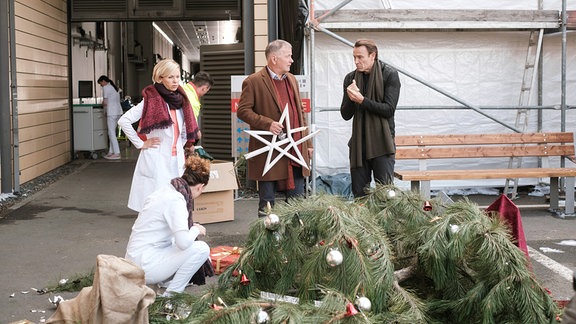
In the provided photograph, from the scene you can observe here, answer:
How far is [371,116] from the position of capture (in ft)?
23.9

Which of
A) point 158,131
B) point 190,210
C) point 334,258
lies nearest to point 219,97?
point 158,131

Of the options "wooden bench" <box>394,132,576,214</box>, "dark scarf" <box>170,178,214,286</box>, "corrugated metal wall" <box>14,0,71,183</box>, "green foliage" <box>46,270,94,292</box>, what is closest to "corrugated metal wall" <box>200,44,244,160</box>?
"corrugated metal wall" <box>14,0,71,183</box>

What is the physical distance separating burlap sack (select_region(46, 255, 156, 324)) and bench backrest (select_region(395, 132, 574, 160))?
5.54 metres

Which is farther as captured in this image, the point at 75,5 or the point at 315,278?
the point at 75,5

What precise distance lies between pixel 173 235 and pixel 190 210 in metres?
0.22

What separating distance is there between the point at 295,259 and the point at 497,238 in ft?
3.30

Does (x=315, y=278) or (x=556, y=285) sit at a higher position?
(x=315, y=278)

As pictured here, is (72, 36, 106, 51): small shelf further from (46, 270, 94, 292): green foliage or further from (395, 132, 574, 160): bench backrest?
(46, 270, 94, 292): green foliage

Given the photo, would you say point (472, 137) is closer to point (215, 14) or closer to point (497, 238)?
point (497, 238)

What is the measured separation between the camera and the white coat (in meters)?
7.29

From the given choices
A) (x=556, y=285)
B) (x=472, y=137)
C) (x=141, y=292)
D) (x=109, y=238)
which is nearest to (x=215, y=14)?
(x=472, y=137)

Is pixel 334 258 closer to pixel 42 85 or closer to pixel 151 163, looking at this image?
pixel 151 163

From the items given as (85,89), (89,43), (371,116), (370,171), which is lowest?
(370,171)

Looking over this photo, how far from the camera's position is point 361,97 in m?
7.09
